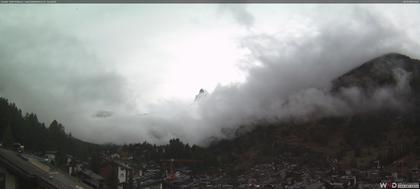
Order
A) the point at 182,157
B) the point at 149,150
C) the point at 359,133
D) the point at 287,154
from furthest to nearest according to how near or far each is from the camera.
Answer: the point at 359,133 < the point at 287,154 < the point at 149,150 < the point at 182,157

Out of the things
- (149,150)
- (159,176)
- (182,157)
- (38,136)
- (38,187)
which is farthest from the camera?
(149,150)

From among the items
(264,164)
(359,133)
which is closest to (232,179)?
(264,164)

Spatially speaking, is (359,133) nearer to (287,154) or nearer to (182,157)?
(287,154)

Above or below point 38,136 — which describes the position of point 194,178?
below

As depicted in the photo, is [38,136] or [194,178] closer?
[194,178]

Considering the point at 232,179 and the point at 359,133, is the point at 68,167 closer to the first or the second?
the point at 232,179

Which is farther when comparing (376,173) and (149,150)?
(149,150)

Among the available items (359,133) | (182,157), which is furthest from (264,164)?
(359,133)

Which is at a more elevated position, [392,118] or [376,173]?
[392,118]

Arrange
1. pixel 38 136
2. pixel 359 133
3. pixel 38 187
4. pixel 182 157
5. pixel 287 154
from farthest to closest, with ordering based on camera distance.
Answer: pixel 359 133
pixel 287 154
pixel 182 157
pixel 38 136
pixel 38 187
